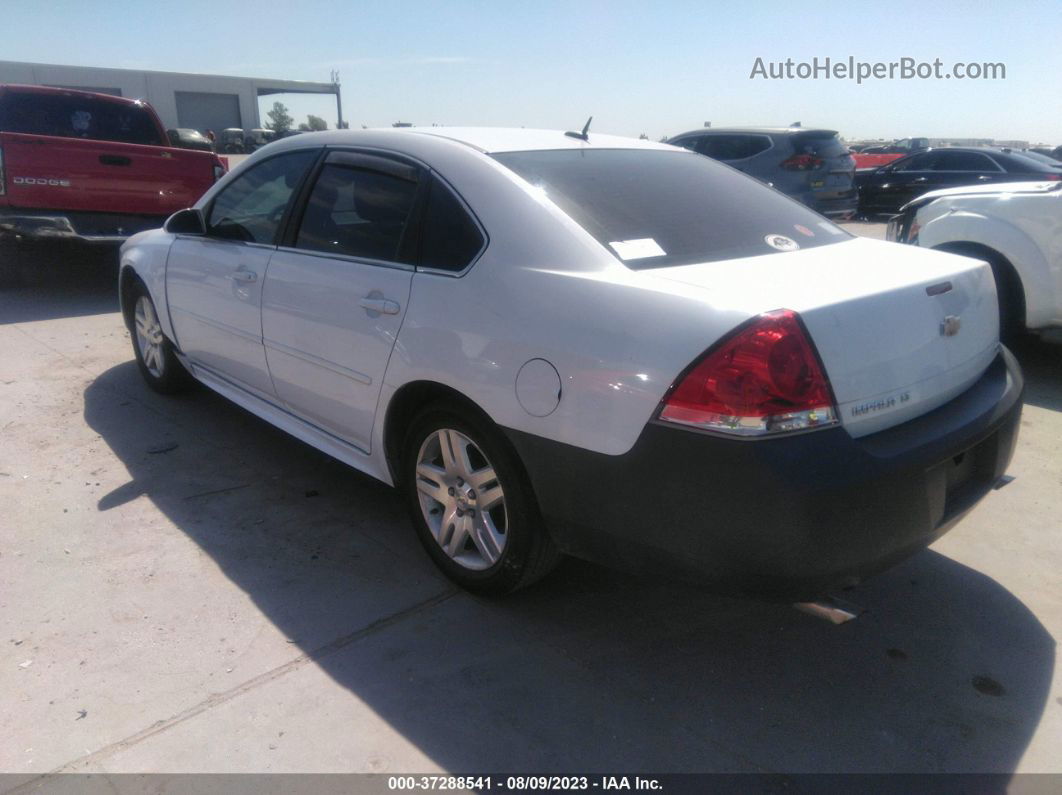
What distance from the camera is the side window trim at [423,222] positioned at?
2.76 meters

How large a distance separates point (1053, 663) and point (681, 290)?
1.71 m

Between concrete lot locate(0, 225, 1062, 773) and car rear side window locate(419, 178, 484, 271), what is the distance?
120 cm

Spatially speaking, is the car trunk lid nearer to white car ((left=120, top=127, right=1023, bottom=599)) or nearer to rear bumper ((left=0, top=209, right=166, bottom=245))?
white car ((left=120, top=127, right=1023, bottom=599))

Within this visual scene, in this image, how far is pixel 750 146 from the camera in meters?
11.8

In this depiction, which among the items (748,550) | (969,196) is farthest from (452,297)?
(969,196)

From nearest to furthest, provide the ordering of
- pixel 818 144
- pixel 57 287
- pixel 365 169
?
pixel 365 169
pixel 57 287
pixel 818 144

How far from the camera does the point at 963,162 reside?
46.4ft

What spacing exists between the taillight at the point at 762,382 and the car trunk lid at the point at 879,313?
0.05 meters

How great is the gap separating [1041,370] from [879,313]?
4299 millimetres

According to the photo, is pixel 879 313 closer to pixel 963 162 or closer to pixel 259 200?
pixel 259 200

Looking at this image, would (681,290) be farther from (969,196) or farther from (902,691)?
(969,196)

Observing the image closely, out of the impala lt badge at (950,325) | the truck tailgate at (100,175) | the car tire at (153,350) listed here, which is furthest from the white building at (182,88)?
the impala lt badge at (950,325)

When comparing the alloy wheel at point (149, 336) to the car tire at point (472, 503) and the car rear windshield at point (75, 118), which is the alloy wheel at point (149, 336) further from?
the car rear windshield at point (75, 118)

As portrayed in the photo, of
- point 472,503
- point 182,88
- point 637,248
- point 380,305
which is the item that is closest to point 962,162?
point 637,248
